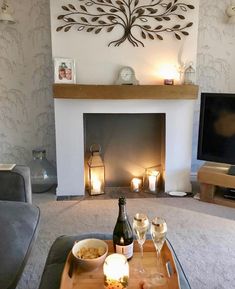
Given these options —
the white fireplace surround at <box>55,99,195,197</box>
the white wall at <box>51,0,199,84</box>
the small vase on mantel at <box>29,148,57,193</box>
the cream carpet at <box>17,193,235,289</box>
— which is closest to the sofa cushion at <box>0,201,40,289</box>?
the cream carpet at <box>17,193,235,289</box>

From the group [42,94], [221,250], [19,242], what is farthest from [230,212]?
[42,94]

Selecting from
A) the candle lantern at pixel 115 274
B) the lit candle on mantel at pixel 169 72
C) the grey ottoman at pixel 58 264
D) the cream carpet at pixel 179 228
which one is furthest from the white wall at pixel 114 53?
the candle lantern at pixel 115 274

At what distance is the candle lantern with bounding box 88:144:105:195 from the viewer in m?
3.15

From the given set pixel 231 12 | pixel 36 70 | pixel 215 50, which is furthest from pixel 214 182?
pixel 36 70

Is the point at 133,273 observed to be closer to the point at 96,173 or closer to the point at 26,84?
the point at 96,173

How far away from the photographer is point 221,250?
219 cm

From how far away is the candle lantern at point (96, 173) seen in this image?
3150mm

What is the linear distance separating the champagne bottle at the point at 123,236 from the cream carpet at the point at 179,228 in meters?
0.70

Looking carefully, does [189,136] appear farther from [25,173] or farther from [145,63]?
[25,173]

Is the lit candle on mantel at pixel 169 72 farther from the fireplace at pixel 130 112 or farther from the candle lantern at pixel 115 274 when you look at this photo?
the candle lantern at pixel 115 274

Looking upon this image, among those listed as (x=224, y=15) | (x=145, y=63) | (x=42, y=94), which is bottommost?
(x=42, y=94)

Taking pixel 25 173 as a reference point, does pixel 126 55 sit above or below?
above

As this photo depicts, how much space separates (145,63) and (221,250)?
6.01ft

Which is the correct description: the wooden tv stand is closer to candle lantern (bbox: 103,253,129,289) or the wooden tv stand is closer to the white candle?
the white candle
